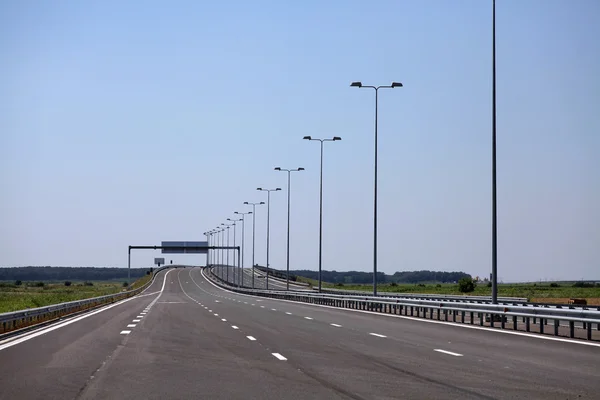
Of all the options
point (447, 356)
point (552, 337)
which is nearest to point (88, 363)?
point (447, 356)

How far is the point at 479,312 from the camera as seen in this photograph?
3400 cm

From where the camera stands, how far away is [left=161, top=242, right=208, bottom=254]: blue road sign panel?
170375 millimetres

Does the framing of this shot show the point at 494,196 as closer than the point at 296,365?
No

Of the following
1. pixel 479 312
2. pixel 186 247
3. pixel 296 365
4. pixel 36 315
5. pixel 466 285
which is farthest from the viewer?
pixel 186 247

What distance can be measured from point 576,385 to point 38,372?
908 centimetres

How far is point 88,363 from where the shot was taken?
18.5 metres

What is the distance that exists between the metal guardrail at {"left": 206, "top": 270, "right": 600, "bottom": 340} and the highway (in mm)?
1370

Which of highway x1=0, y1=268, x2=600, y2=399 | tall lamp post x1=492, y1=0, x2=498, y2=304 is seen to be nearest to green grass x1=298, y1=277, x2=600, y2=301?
tall lamp post x1=492, y1=0, x2=498, y2=304

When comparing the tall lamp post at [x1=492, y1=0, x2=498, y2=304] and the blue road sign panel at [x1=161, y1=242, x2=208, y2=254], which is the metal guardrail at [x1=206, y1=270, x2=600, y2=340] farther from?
the blue road sign panel at [x1=161, y1=242, x2=208, y2=254]

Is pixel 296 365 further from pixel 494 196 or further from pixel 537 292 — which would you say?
pixel 537 292

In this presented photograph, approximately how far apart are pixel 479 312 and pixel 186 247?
143m

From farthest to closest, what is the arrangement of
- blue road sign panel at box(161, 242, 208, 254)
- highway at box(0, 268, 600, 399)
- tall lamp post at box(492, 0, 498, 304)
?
blue road sign panel at box(161, 242, 208, 254)
tall lamp post at box(492, 0, 498, 304)
highway at box(0, 268, 600, 399)

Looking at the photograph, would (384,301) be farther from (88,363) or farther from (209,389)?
(209,389)

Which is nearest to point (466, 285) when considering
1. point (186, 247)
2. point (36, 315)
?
point (36, 315)
